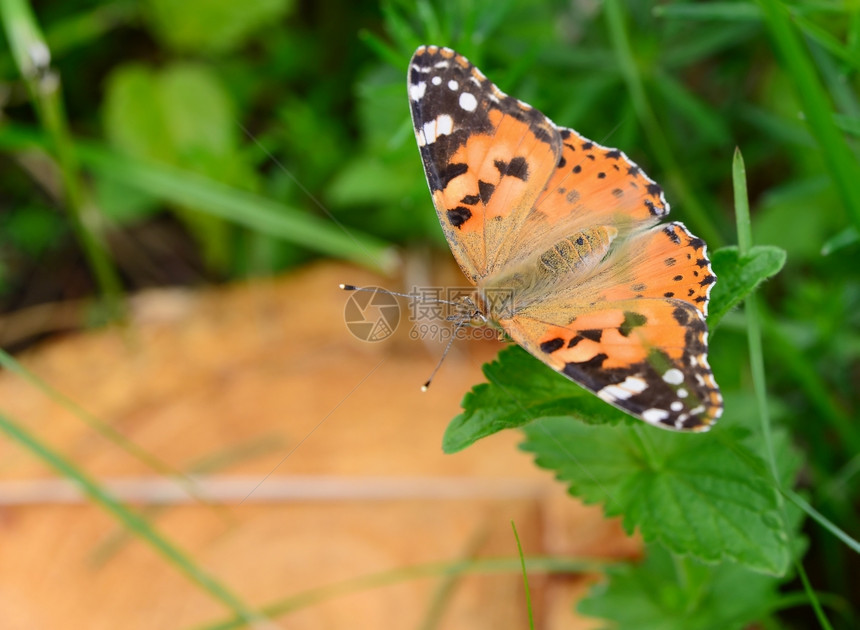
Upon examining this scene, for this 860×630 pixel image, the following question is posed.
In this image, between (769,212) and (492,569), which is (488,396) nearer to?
(492,569)

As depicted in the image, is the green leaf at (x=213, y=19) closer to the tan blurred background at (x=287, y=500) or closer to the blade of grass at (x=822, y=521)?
the tan blurred background at (x=287, y=500)

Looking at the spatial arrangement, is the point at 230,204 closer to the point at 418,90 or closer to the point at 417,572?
the point at 418,90

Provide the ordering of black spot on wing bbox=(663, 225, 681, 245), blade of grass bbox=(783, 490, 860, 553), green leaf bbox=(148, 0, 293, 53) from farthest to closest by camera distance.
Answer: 1. green leaf bbox=(148, 0, 293, 53)
2. black spot on wing bbox=(663, 225, 681, 245)
3. blade of grass bbox=(783, 490, 860, 553)

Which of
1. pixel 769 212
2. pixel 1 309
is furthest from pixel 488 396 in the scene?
pixel 1 309

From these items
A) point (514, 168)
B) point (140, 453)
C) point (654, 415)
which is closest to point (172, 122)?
point (140, 453)

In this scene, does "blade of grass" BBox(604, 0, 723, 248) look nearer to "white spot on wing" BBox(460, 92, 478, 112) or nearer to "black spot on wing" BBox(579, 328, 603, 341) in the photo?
"white spot on wing" BBox(460, 92, 478, 112)

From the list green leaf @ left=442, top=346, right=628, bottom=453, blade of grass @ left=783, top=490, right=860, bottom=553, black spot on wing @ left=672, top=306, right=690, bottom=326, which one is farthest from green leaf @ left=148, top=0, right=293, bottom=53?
blade of grass @ left=783, top=490, right=860, bottom=553
